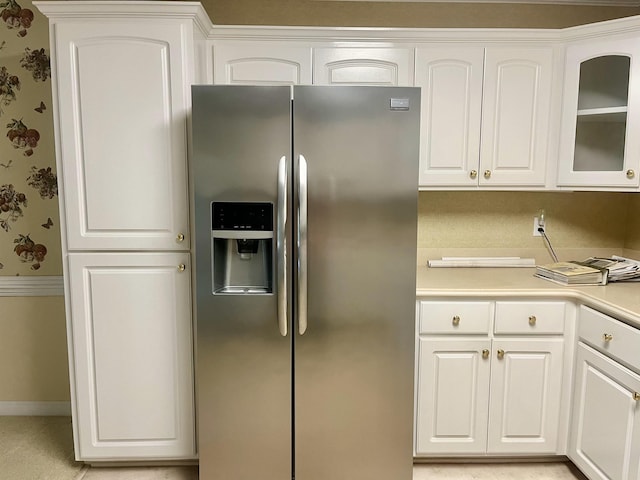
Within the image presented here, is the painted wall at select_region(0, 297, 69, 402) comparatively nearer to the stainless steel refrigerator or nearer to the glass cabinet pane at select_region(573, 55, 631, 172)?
the stainless steel refrigerator

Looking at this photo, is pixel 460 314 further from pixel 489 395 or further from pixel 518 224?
pixel 518 224

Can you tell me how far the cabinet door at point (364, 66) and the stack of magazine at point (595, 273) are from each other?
1.21m

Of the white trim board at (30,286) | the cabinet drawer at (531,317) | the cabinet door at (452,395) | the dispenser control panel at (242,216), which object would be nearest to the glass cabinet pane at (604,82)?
the cabinet drawer at (531,317)

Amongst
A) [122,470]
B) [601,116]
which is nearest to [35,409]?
[122,470]

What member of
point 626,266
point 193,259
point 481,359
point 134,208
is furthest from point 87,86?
point 626,266

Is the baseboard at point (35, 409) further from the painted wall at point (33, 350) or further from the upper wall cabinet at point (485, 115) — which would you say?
the upper wall cabinet at point (485, 115)

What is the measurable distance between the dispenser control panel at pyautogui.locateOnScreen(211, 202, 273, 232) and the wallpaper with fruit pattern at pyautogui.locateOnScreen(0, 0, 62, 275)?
132 centimetres

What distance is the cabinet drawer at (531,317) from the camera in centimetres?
192

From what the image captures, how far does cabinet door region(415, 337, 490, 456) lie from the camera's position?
1948mm

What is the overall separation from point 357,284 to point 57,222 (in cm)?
184

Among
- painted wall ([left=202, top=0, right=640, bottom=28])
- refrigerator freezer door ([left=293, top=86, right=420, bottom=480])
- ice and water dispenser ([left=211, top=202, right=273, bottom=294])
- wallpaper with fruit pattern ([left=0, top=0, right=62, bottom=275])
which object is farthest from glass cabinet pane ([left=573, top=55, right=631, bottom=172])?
wallpaper with fruit pattern ([left=0, top=0, right=62, bottom=275])

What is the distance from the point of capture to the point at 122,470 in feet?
6.77

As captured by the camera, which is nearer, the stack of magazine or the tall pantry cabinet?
the tall pantry cabinet

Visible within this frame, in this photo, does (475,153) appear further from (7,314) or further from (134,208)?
(7,314)
